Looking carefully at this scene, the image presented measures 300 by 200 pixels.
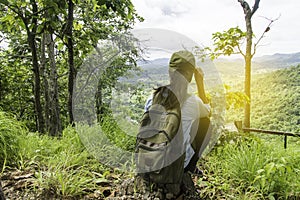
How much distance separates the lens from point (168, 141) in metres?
1.52

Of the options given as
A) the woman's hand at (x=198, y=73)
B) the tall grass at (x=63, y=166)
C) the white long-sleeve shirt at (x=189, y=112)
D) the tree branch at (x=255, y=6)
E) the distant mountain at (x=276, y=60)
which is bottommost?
the tall grass at (x=63, y=166)

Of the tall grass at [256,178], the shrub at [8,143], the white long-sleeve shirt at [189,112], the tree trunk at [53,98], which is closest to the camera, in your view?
the white long-sleeve shirt at [189,112]

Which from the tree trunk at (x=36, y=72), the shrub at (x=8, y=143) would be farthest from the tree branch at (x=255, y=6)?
the shrub at (x=8, y=143)

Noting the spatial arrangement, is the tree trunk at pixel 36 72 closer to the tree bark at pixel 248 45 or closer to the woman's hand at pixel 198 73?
the woman's hand at pixel 198 73

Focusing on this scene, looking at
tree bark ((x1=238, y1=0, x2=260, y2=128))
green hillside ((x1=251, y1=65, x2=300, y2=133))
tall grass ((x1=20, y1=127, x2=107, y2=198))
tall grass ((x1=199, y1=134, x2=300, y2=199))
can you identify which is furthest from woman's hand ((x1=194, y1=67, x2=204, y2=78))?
green hillside ((x1=251, y1=65, x2=300, y2=133))

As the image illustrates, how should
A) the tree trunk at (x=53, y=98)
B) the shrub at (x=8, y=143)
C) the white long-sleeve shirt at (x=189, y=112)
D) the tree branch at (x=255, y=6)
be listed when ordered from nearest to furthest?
the white long-sleeve shirt at (x=189, y=112)
the shrub at (x=8, y=143)
the tree branch at (x=255, y=6)
the tree trunk at (x=53, y=98)

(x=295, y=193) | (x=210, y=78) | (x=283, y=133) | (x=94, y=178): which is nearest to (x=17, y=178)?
(x=94, y=178)

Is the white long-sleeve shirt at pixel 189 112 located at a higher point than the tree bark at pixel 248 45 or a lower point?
lower

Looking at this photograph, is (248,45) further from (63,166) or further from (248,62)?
(63,166)

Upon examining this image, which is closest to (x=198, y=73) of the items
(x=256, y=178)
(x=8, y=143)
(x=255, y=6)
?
(x=256, y=178)

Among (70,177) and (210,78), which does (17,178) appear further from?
(210,78)

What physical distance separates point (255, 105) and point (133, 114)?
529cm

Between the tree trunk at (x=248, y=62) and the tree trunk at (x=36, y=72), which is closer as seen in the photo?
the tree trunk at (x=36, y=72)

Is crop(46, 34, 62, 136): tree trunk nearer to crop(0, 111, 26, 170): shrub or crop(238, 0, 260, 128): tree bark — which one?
crop(0, 111, 26, 170): shrub
